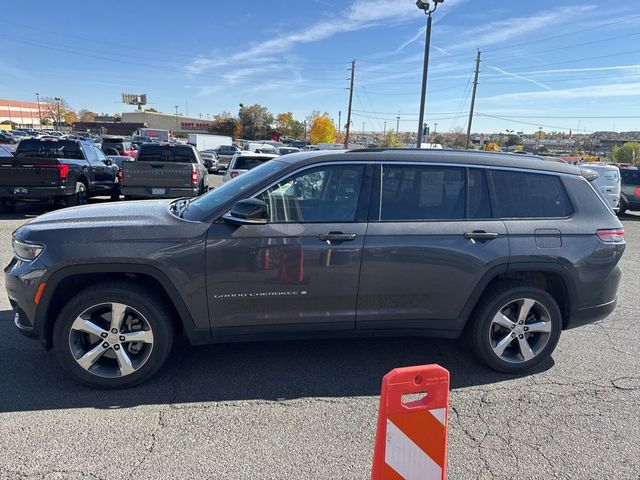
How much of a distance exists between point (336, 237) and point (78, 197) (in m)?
9.58

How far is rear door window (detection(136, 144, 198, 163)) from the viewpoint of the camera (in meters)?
12.5

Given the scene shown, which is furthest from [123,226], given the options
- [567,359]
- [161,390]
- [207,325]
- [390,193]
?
[567,359]

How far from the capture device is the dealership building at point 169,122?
356 feet

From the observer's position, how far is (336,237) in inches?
128

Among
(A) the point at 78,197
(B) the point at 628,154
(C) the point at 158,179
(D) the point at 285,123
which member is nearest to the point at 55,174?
(A) the point at 78,197

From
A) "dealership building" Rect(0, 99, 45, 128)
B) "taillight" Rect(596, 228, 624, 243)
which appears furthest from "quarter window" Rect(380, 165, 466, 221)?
"dealership building" Rect(0, 99, 45, 128)

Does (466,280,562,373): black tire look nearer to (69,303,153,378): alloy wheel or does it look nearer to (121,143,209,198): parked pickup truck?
(69,303,153,378): alloy wheel

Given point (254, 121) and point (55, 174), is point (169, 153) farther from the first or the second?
point (254, 121)

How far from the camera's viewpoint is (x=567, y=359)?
400 centimetres

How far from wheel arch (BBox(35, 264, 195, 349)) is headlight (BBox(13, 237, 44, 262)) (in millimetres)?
228

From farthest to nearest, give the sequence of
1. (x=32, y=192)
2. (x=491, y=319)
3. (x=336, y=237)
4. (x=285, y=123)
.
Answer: (x=285, y=123), (x=32, y=192), (x=491, y=319), (x=336, y=237)

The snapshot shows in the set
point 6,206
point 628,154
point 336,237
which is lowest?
point 6,206

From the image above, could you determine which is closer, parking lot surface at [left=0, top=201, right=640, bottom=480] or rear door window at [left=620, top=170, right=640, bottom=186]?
parking lot surface at [left=0, top=201, right=640, bottom=480]

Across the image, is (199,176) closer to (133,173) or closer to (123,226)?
(133,173)
